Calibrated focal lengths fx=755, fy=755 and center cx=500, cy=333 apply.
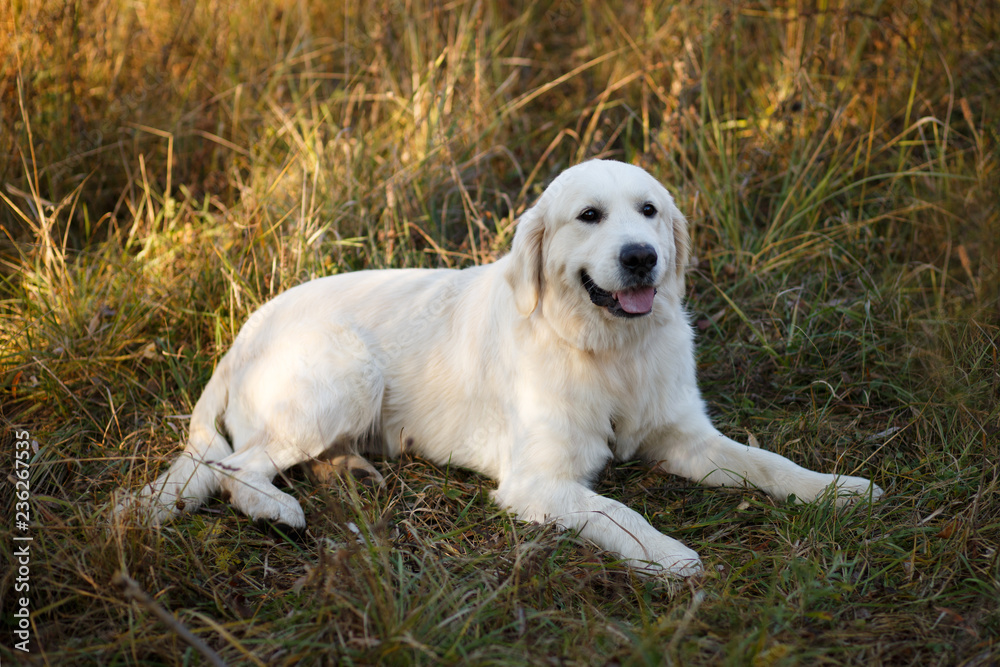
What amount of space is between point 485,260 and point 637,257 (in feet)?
6.04

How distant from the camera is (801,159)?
14.3 ft

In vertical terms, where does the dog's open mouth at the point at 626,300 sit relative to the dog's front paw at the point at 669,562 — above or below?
above

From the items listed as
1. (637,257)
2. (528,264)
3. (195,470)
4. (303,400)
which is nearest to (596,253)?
(637,257)

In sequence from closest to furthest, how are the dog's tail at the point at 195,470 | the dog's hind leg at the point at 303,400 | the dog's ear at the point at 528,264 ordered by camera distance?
1. the dog's tail at the point at 195,470
2. the dog's ear at the point at 528,264
3. the dog's hind leg at the point at 303,400

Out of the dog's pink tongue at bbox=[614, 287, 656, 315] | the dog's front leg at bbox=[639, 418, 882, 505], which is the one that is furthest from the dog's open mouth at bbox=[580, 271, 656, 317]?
the dog's front leg at bbox=[639, 418, 882, 505]

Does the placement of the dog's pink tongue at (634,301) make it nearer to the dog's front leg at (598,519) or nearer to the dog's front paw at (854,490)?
the dog's front leg at (598,519)

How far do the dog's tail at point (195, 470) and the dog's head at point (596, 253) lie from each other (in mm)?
1378

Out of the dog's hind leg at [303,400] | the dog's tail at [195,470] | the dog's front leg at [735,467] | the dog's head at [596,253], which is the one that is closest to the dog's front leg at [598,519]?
the dog's front leg at [735,467]

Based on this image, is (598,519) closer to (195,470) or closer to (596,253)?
(596,253)

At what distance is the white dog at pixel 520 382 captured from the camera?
2.75 meters

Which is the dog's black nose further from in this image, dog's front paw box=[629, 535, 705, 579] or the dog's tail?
the dog's tail

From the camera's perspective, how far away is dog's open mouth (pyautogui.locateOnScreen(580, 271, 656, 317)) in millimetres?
2730

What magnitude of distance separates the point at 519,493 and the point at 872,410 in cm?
164

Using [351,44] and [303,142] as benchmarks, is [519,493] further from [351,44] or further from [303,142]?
[351,44]
